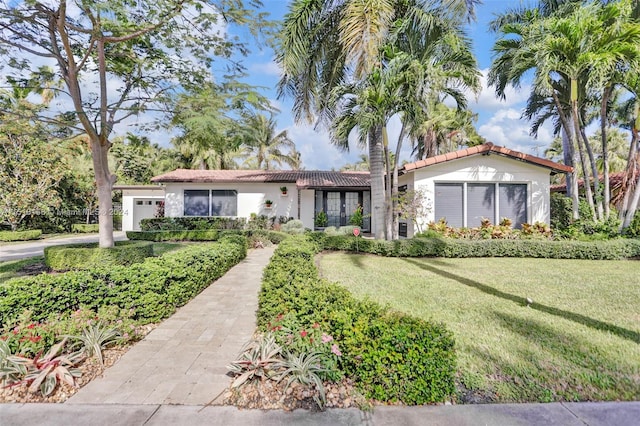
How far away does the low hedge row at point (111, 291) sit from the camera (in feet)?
13.2

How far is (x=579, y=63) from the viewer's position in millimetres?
10539

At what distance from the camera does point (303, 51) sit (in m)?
11.2

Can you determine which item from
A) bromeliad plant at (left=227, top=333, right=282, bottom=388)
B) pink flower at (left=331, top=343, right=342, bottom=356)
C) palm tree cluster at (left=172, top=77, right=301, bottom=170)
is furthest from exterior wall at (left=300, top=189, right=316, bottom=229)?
pink flower at (left=331, top=343, right=342, bottom=356)

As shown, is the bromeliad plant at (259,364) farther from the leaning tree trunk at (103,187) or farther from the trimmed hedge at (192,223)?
the trimmed hedge at (192,223)

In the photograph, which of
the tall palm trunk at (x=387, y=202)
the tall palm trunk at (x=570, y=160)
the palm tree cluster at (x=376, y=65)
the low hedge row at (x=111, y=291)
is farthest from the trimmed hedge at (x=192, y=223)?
the tall palm trunk at (x=570, y=160)

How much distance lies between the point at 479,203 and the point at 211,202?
1377cm

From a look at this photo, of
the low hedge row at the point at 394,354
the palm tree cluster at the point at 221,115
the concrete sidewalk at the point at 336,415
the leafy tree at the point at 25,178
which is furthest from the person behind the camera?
the leafy tree at the point at 25,178

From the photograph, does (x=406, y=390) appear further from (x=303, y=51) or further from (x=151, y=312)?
(x=303, y=51)

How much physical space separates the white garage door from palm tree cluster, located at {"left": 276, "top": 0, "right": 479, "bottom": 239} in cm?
1485

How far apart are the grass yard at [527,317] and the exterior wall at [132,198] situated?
56.7 feet

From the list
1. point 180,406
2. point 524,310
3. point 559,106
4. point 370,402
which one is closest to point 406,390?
point 370,402

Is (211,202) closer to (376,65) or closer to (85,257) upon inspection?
(85,257)

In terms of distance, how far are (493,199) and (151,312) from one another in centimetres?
1333

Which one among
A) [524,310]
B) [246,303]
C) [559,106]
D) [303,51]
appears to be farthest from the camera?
[559,106]
